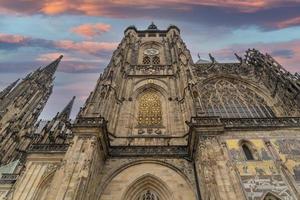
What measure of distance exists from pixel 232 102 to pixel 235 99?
493 mm

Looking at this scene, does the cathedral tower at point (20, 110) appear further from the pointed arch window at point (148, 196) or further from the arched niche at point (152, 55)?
the pointed arch window at point (148, 196)

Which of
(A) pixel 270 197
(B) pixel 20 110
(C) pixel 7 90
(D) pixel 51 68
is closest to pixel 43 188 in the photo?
(A) pixel 270 197

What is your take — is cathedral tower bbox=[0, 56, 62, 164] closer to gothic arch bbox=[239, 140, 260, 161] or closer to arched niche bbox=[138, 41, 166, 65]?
arched niche bbox=[138, 41, 166, 65]

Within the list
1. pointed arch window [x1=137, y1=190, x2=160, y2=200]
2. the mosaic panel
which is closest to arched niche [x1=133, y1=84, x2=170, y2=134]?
pointed arch window [x1=137, y1=190, x2=160, y2=200]

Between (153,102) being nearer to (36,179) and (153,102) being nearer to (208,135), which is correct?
(208,135)

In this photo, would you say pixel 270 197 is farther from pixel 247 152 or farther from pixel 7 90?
pixel 7 90

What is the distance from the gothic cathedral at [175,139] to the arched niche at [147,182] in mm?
50

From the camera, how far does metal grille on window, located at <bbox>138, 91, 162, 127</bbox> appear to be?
665 inches

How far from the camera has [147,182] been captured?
12773 mm

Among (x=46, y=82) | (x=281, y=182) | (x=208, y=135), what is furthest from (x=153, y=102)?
(x=46, y=82)

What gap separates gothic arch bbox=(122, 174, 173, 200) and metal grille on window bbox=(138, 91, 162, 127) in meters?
4.57

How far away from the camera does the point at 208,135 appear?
40.5 ft

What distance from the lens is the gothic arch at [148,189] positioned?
1219 cm

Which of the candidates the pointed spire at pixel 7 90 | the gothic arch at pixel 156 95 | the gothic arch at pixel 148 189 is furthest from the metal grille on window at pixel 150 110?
the pointed spire at pixel 7 90
